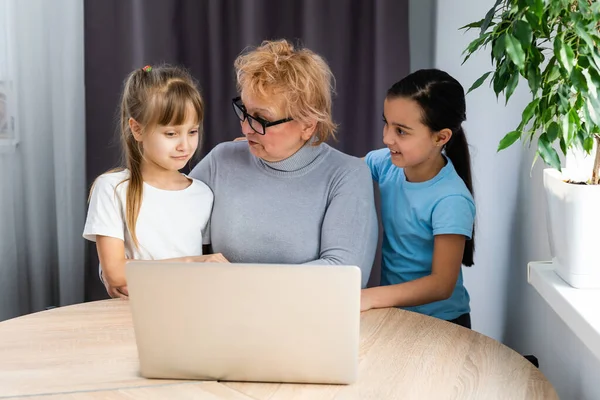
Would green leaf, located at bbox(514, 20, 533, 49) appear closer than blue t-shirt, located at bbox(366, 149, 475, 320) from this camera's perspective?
Yes

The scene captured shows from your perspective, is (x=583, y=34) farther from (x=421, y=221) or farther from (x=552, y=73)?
(x=421, y=221)

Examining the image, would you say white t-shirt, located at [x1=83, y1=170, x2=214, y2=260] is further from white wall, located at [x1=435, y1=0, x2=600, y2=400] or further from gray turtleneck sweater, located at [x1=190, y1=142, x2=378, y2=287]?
white wall, located at [x1=435, y1=0, x2=600, y2=400]

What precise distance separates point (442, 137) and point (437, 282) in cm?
39

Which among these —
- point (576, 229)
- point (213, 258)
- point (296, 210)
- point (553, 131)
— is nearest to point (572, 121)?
point (553, 131)

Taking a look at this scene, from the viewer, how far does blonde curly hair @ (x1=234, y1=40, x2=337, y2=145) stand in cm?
177

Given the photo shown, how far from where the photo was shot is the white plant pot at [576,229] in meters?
1.46

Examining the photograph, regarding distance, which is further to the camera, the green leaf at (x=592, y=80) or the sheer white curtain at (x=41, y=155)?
the sheer white curtain at (x=41, y=155)

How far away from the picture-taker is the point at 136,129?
1.88m

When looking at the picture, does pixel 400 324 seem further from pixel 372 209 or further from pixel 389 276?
pixel 389 276

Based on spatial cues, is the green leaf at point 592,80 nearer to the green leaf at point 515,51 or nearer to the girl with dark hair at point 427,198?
the green leaf at point 515,51

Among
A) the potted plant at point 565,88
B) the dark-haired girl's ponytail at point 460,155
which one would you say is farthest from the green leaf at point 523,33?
the dark-haired girl's ponytail at point 460,155

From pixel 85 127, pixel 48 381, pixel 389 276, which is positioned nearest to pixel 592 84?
pixel 389 276

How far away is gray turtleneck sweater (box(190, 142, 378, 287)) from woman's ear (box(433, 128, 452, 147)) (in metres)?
0.22

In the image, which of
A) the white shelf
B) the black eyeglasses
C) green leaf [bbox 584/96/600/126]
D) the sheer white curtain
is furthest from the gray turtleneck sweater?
the sheer white curtain
